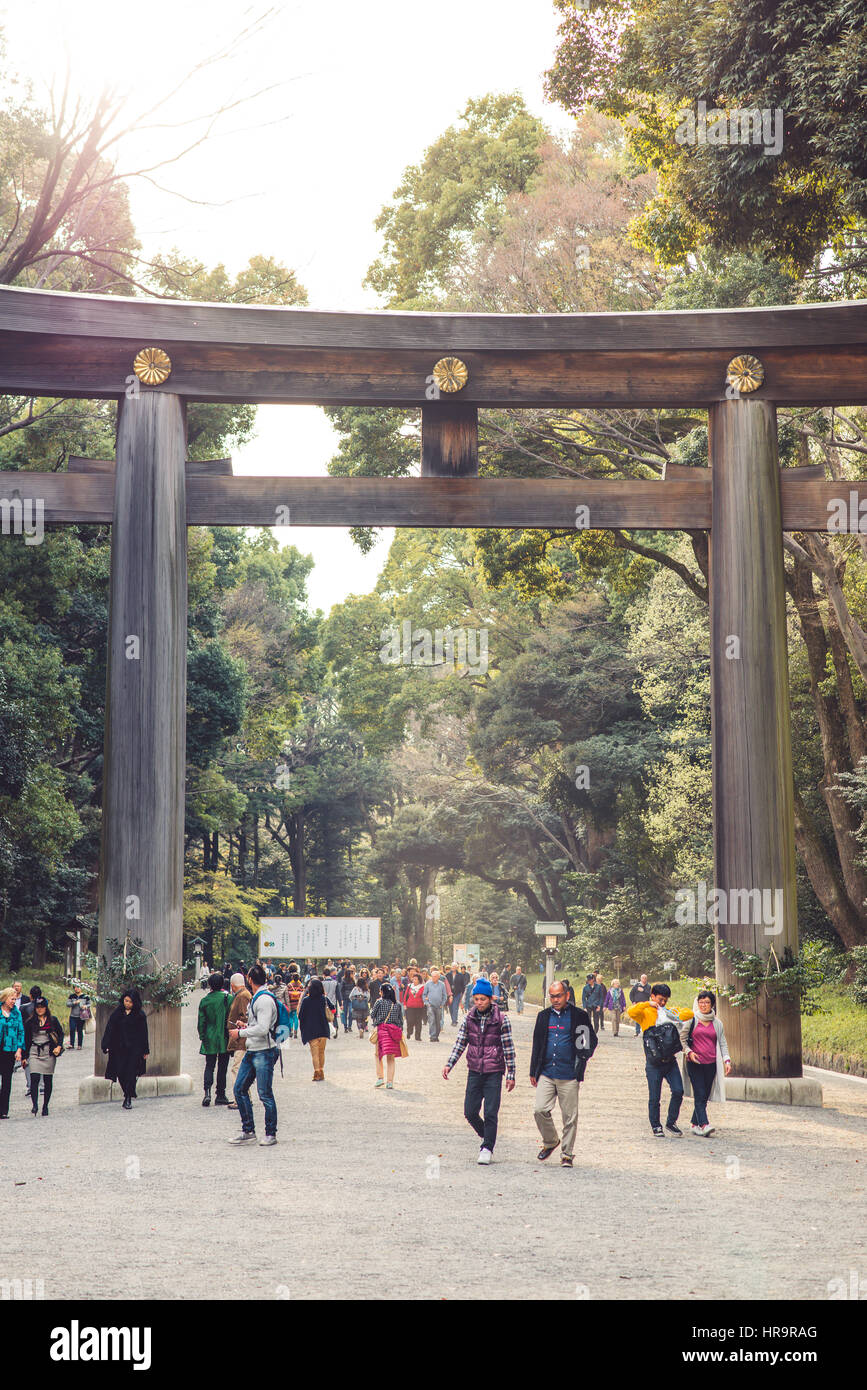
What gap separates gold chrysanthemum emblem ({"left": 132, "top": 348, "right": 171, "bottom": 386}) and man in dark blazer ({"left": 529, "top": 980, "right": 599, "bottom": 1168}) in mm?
8403

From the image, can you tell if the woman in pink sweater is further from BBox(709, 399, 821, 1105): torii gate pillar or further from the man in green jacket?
the man in green jacket

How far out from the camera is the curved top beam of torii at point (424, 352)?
1503cm

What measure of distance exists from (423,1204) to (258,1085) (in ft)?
10.7

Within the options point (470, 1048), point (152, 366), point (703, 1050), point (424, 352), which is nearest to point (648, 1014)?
point (703, 1050)

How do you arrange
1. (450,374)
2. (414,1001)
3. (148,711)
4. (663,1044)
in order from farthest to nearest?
(414,1001) → (450,374) → (148,711) → (663,1044)

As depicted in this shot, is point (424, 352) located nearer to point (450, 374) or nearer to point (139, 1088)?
point (450, 374)

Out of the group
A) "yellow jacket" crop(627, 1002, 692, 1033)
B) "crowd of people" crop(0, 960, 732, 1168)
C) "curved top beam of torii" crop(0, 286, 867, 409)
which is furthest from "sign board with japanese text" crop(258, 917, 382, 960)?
"yellow jacket" crop(627, 1002, 692, 1033)

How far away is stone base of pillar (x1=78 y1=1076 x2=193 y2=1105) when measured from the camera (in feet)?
47.1

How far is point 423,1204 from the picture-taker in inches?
335

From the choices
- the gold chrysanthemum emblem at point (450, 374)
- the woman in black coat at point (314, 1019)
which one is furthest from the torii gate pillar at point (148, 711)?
the gold chrysanthemum emblem at point (450, 374)

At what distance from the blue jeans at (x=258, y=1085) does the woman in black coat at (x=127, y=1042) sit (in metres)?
2.68

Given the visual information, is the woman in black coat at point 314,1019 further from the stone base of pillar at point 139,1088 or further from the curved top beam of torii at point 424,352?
the curved top beam of torii at point 424,352

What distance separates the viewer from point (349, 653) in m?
54.3

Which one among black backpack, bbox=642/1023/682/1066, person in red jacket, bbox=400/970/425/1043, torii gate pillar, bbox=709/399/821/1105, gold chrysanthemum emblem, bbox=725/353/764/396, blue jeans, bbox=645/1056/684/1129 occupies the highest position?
gold chrysanthemum emblem, bbox=725/353/764/396
